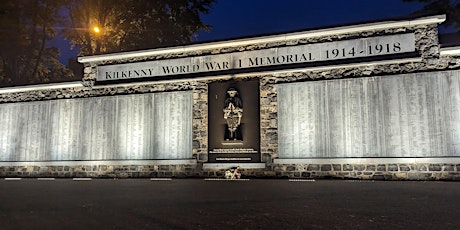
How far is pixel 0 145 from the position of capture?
51.1 ft

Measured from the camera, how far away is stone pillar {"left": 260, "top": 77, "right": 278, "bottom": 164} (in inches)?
497

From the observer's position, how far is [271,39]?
42.8 ft

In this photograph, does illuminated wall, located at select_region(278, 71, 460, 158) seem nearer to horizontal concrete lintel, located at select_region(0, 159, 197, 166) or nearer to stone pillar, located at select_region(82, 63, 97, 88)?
horizontal concrete lintel, located at select_region(0, 159, 197, 166)

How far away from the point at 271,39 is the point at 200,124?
3689 mm

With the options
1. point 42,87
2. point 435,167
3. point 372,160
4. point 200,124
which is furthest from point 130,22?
point 435,167

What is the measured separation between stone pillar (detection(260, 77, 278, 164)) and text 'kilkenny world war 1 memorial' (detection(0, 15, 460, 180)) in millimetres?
32

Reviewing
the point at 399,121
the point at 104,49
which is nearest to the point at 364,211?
the point at 399,121

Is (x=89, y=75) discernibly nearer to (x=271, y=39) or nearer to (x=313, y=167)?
(x=271, y=39)

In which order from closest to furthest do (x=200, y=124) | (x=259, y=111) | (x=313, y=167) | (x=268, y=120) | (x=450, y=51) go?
1. (x=450, y=51)
2. (x=313, y=167)
3. (x=268, y=120)
4. (x=259, y=111)
5. (x=200, y=124)

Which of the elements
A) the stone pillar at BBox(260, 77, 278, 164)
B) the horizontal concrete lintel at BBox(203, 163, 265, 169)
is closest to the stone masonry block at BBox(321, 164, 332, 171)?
the stone pillar at BBox(260, 77, 278, 164)

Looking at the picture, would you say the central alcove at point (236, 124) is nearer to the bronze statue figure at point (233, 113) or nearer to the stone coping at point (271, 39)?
the bronze statue figure at point (233, 113)

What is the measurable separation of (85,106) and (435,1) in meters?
17.7

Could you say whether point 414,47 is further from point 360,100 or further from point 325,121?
point 325,121

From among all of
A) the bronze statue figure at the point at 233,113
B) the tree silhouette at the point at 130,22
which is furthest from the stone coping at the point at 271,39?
the tree silhouette at the point at 130,22
